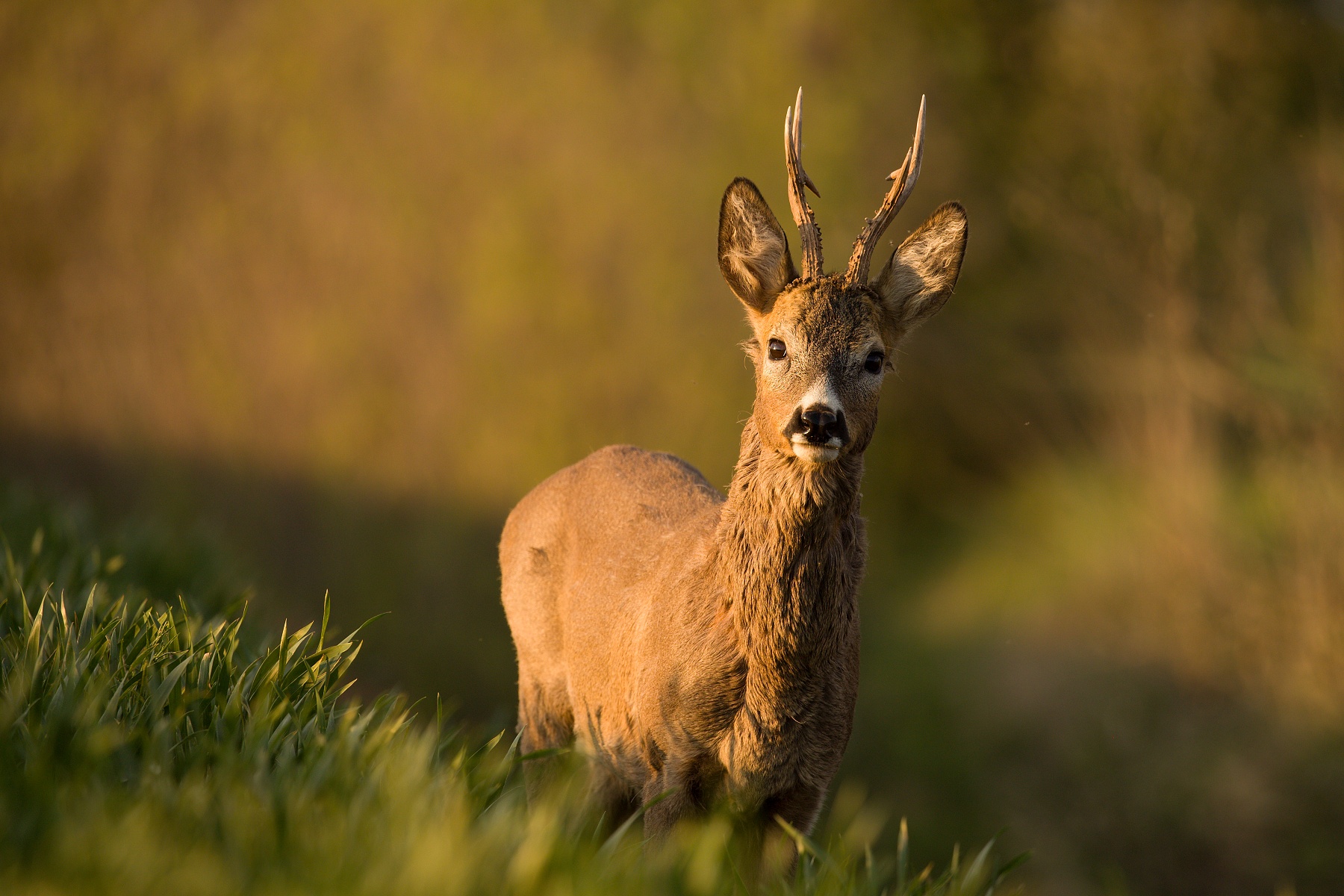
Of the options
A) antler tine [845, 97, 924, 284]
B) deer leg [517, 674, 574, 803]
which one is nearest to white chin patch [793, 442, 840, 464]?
antler tine [845, 97, 924, 284]

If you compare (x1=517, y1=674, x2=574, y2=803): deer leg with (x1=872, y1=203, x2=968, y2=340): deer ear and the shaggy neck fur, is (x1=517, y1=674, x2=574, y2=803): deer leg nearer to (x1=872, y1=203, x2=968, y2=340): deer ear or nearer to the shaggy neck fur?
the shaggy neck fur

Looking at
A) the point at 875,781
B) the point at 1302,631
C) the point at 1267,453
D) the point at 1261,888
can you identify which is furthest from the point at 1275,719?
the point at 875,781

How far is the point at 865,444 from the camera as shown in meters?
3.77

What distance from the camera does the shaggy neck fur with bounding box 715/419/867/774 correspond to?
11.7 ft

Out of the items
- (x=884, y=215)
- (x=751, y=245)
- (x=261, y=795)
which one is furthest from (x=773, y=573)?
(x=261, y=795)

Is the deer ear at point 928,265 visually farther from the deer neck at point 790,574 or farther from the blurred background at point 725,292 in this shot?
the blurred background at point 725,292

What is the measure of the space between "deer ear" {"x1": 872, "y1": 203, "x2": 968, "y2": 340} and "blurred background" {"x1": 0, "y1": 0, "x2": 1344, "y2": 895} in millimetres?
5132

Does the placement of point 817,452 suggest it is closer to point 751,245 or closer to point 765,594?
point 765,594

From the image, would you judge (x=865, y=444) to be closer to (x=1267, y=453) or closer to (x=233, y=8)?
(x=1267, y=453)

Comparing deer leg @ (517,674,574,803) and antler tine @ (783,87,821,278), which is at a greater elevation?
antler tine @ (783,87,821,278)

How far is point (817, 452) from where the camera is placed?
3.46 meters

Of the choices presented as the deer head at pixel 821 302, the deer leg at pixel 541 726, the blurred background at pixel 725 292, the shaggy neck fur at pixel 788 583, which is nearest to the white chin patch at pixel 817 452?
the deer head at pixel 821 302

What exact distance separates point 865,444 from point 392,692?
183 centimetres

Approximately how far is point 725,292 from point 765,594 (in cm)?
640
